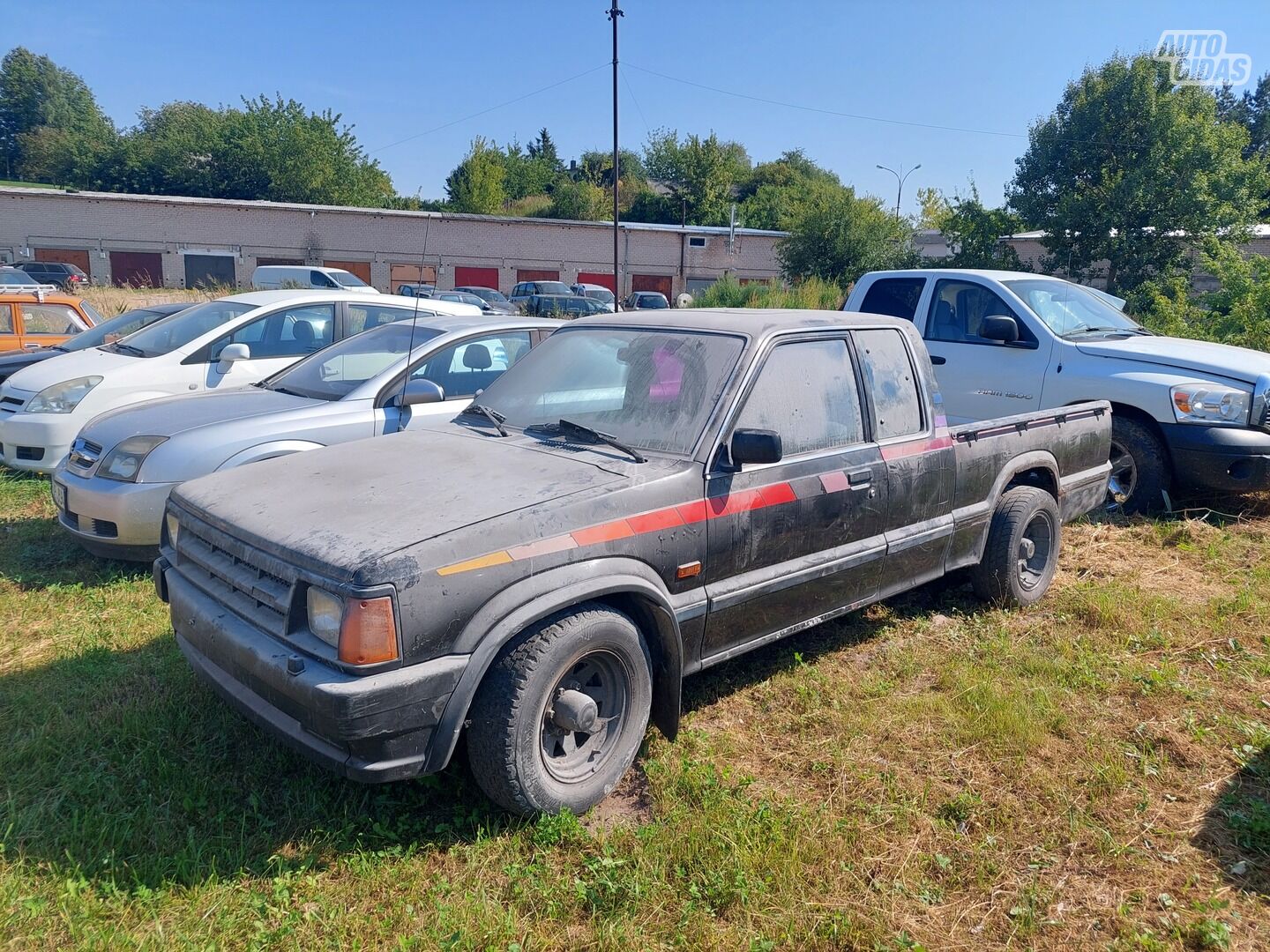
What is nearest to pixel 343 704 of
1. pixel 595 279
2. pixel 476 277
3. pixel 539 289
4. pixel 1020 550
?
pixel 1020 550

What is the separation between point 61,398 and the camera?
710 centimetres

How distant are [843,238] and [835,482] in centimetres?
3385

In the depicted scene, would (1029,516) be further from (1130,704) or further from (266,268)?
(266,268)

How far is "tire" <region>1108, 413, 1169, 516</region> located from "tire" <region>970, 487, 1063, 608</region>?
1.85 m

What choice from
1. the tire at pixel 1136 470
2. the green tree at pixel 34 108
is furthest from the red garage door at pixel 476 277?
the green tree at pixel 34 108

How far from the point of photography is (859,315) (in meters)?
4.52

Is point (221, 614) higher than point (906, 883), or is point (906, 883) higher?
point (221, 614)

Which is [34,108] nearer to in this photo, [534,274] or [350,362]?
[534,274]

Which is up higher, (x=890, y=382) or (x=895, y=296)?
(x=895, y=296)

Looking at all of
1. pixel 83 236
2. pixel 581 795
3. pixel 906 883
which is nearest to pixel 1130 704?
pixel 906 883

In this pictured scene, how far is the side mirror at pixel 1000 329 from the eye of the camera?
7121 mm

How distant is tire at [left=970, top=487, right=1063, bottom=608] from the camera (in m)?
4.91

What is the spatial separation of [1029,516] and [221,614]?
13.9ft

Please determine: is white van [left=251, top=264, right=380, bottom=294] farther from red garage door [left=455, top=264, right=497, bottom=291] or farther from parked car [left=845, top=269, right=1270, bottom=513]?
parked car [left=845, top=269, right=1270, bottom=513]
